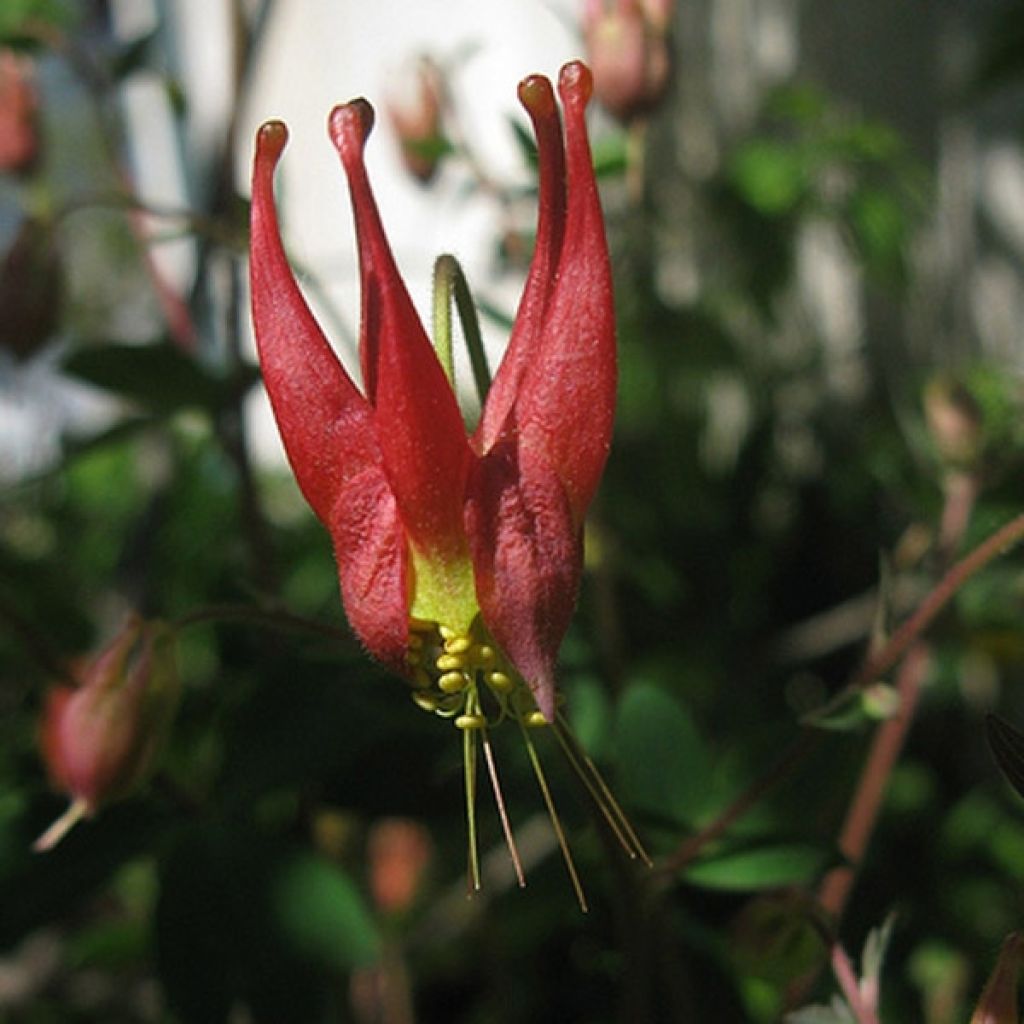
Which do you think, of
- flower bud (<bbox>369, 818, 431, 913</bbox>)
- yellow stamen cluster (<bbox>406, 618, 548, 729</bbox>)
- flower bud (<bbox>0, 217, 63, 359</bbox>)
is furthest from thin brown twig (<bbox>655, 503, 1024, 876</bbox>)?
flower bud (<bbox>369, 818, 431, 913</bbox>)

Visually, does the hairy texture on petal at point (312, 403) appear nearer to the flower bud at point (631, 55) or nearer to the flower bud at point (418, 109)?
the flower bud at point (631, 55)

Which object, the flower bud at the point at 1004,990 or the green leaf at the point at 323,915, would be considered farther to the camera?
the green leaf at the point at 323,915

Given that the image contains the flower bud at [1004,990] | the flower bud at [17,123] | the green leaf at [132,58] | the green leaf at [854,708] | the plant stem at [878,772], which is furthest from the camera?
the flower bud at [17,123]

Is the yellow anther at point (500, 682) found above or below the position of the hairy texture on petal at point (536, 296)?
below

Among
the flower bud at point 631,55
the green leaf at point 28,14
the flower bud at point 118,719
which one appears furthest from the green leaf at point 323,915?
the green leaf at point 28,14

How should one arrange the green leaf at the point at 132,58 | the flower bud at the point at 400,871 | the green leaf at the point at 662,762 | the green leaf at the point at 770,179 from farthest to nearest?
the green leaf at the point at 770,179
the flower bud at the point at 400,871
the green leaf at the point at 132,58
the green leaf at the point at 662,762

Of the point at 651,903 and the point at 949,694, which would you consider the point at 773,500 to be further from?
the point at 651,903

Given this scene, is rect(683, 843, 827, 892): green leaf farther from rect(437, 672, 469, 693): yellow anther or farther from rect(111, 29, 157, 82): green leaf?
rect(111, 29, 157, 82): green leaf
